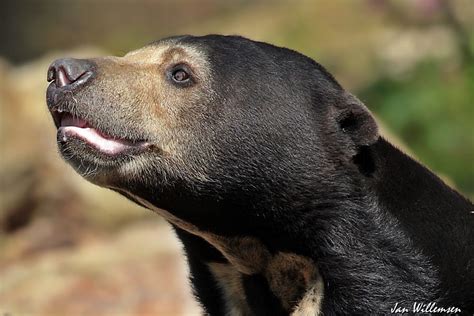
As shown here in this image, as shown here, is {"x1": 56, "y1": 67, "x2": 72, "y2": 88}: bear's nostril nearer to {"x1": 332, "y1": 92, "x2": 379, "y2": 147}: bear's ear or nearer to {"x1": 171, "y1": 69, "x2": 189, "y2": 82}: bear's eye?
{"x1": 171, "y1": 69, "x2": 189, "y2": 82}: bear's eye

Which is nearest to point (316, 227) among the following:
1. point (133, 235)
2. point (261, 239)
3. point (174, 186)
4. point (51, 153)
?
point (261, 239)

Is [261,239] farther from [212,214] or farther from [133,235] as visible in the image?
[133,235]

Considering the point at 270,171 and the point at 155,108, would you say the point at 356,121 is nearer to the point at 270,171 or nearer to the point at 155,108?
the point at 270,171

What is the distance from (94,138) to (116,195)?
19.0 feet

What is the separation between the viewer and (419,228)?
4.87 m

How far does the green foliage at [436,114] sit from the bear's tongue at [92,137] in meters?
5.98

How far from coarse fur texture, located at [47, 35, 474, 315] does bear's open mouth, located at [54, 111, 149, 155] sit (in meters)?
0.01

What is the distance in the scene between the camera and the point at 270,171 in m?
4.77

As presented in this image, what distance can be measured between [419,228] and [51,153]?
6.51m

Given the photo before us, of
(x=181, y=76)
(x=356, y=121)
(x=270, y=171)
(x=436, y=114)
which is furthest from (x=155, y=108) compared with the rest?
(x=436, y=114)

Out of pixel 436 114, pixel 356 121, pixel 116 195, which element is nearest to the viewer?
pixel 356 121

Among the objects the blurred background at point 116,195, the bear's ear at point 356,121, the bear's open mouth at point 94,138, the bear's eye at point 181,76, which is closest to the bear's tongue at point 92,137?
the bear's open mouth at point 94,138
